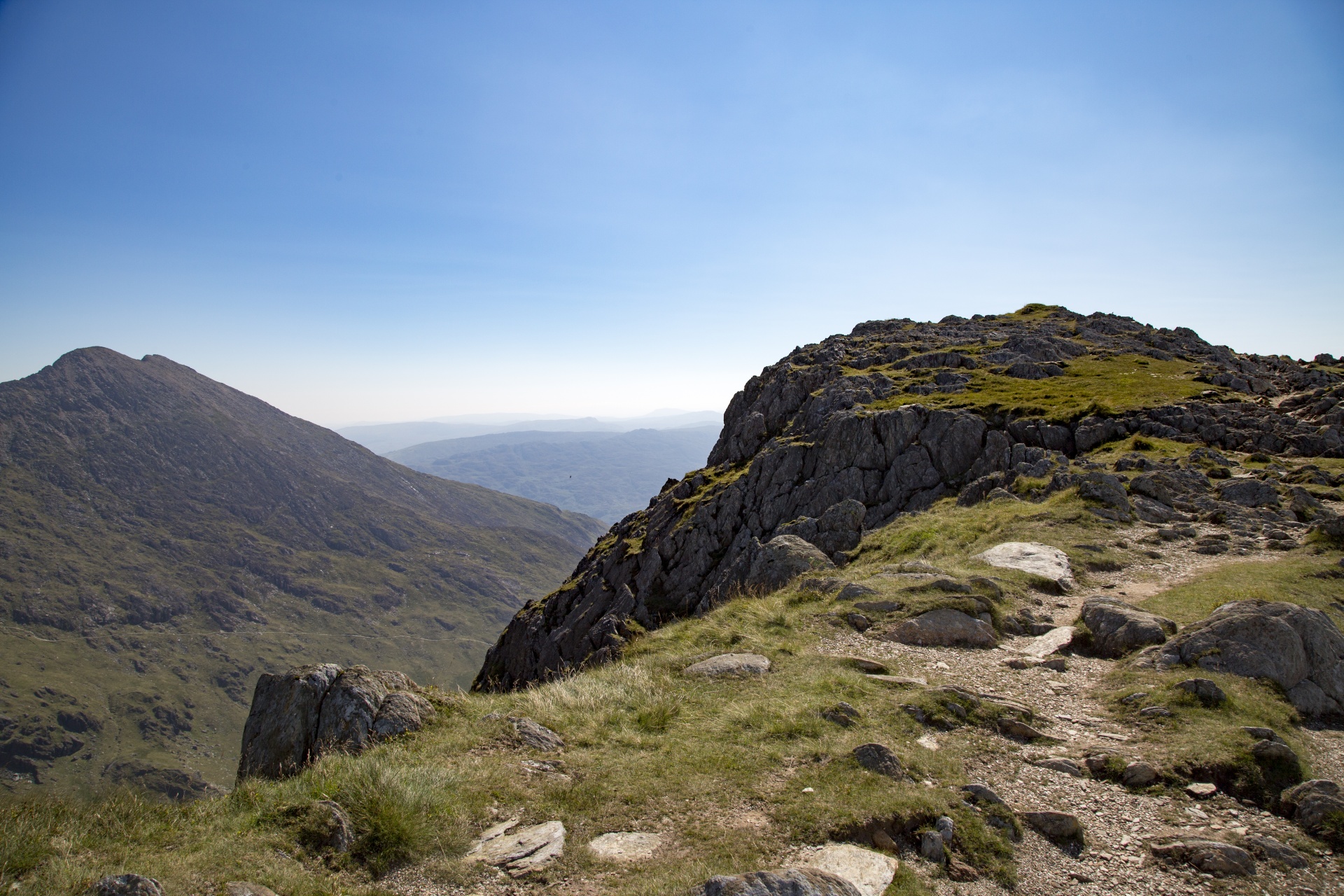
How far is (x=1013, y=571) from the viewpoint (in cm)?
2189

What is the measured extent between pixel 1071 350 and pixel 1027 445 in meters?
44.7

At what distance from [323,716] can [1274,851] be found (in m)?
15.4

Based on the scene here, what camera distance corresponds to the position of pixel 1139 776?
34.3 feet

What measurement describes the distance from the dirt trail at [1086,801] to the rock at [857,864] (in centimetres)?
58

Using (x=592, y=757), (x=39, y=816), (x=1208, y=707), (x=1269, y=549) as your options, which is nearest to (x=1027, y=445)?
(x=1269, y=549)

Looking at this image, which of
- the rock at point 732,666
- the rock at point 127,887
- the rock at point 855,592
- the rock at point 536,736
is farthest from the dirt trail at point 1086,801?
the rock at point 127,887

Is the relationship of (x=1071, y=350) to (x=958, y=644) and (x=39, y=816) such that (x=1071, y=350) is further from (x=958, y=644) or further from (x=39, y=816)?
(x=39, y=816)

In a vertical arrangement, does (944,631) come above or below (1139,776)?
above

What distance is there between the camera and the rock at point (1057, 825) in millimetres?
9211

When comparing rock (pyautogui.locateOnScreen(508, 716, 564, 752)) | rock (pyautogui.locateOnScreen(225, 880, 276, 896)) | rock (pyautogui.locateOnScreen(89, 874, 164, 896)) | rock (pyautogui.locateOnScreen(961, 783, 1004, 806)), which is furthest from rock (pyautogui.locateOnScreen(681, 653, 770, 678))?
rock (pyautogui.locateOnScreen(89, 874, 164, 896))

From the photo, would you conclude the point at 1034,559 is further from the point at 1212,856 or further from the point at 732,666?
the point at 1212,856

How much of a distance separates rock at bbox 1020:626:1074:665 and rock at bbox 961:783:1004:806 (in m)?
7.58

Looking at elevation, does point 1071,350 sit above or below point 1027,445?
above

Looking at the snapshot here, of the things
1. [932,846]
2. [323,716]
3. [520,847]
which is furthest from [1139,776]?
[323,716]
